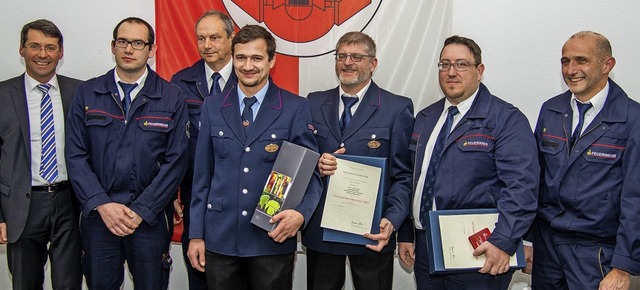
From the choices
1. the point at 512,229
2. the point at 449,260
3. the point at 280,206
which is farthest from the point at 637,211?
the point at 280,206

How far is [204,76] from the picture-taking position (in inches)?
128

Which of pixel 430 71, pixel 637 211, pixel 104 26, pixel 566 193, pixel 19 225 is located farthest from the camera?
pixel 104 26

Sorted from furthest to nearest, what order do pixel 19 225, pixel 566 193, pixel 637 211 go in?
1. pixel 19 225
2. pixel 566 193
3. pixel 637 211

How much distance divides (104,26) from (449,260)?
A: 2.85 metres

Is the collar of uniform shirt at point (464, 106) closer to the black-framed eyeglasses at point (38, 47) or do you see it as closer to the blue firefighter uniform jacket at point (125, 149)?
the blue firefighter uniform jacket at point (125, 149)

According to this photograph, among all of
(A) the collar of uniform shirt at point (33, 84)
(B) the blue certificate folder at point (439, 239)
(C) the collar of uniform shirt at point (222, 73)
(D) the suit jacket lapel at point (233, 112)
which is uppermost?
(C) the collar of uniform shirt at point (222, 73)

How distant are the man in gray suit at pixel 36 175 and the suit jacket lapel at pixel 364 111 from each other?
1566 millimetres

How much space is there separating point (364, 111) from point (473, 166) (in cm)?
61

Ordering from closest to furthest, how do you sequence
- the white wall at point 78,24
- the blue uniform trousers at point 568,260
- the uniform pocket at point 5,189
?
the blue uniform trousers at point 568,260 → the uniform pocket at point 5,189 → the white wall at point 78,24

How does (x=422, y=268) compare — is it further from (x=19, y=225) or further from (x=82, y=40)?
(x=82, y=40)

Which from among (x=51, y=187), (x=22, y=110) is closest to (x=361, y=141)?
(x=51, y=187)

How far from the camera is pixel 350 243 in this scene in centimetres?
277

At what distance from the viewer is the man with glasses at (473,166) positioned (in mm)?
2443

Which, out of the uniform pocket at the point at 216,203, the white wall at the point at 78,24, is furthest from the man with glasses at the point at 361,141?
the white wall at the point at 78,24
